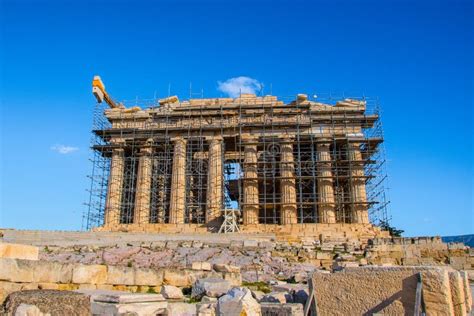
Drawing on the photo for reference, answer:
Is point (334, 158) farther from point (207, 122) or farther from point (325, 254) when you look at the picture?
point (325, 254)

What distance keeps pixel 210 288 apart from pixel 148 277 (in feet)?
7.01

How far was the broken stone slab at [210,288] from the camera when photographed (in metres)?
8.81

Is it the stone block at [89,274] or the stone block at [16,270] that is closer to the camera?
the stone block at [16,270]

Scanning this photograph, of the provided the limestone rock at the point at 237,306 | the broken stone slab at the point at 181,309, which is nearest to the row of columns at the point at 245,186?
the broken stone slab at the point at 181,309

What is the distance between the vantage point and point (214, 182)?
3353 centimetres

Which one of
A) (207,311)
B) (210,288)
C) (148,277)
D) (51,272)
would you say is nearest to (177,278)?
(148,277)

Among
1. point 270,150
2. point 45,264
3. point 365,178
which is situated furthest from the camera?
point 270,150

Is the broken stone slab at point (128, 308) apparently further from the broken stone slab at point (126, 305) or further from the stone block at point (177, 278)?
the stone block at point (177, 278)

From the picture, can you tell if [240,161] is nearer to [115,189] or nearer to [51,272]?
[115,189]

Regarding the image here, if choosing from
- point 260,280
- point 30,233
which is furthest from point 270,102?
point 260,280

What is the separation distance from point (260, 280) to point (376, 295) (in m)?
8.40

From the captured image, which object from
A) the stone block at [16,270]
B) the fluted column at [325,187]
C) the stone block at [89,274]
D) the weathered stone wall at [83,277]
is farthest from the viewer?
the fluted column at [325,187]

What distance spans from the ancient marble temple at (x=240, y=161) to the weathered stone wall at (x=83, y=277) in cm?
2026

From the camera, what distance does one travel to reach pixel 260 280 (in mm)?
13914
